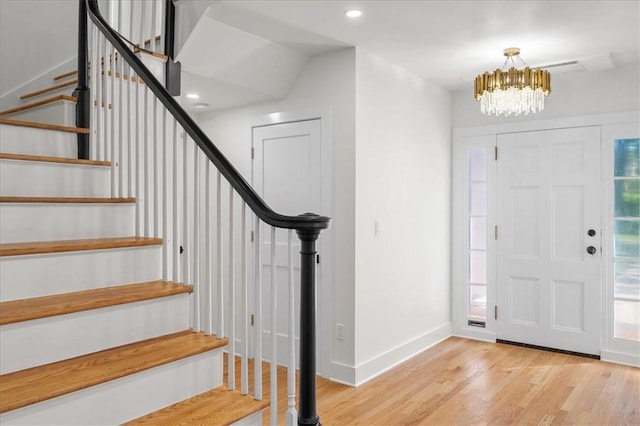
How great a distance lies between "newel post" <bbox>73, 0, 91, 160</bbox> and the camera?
2717 millimetres

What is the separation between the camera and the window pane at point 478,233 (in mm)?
4895

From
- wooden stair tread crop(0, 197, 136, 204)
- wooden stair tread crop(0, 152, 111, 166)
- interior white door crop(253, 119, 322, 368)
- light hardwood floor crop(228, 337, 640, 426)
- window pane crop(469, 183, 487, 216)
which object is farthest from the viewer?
window pane crop(469, 183, 487, 216)

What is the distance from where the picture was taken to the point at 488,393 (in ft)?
11.3

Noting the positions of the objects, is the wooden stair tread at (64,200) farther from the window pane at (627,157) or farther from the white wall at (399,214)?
the window pane at (627,157)

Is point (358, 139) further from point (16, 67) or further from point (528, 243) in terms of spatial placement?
point (16, 67)

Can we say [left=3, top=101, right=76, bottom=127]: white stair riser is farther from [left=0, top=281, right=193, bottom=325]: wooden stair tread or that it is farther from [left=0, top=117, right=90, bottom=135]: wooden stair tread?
[left=0, top=281, right=193, bottom=325]: wooden stair tread

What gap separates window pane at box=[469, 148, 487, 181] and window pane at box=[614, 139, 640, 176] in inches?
45.5

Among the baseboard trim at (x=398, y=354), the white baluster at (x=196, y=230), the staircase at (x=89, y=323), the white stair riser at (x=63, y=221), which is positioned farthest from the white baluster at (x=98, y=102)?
the baseboard trim at (x=398, y=354)

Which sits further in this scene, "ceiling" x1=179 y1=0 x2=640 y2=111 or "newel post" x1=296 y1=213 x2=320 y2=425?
"ceiling" x1=179 y1=0 x2=640 y2=111

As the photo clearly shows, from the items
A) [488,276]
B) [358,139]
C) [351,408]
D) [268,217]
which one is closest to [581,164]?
[488,276]

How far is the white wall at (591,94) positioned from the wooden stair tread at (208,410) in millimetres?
3960

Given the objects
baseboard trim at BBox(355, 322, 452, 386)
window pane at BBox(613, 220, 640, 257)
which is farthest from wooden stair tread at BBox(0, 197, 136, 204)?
window pane at BBox(613, 220, 640, 257)

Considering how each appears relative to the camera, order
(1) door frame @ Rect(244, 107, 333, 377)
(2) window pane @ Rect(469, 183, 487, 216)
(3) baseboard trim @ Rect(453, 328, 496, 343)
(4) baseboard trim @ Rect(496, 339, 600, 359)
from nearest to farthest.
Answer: (1) door frame @ Rect(244, 107, 333, 377) → (4) baseboard trim @ Rect(496, 339, 600, 359) → (3) baseboard trim @ Rect(453, 328, 496, 343) → (2) window pane @ Rect(469, 183, 487, 216)

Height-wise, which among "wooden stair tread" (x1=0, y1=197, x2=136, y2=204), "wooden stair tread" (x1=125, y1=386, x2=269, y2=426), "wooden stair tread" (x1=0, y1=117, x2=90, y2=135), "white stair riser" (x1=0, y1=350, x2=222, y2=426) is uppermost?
"wooden stair tread" (x1=0, y1=117, x2=90, y2=135)
